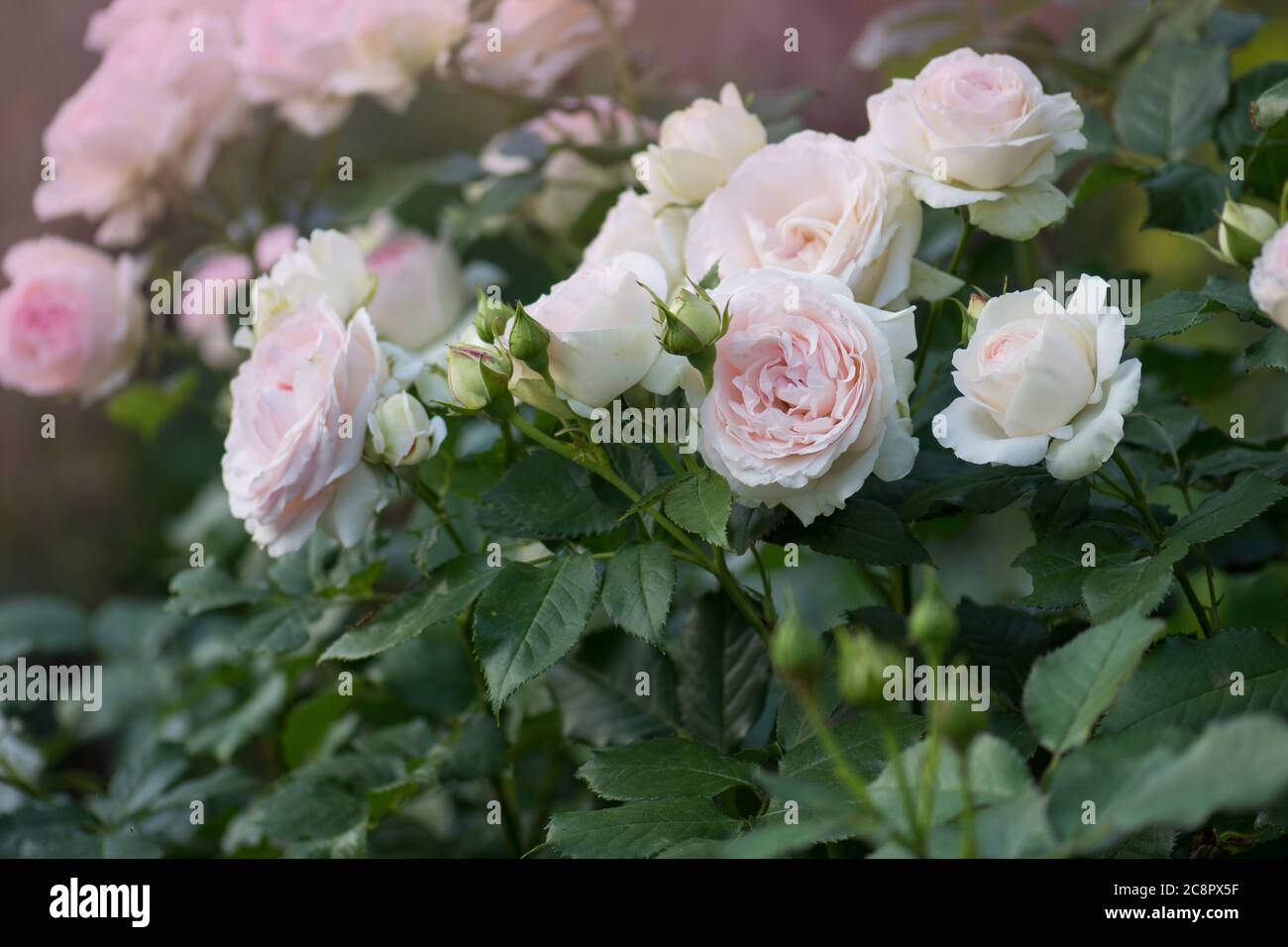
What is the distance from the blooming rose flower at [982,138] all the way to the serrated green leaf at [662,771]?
275 mm

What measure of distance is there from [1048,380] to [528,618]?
0.24m

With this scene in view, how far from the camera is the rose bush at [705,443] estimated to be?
1.59 ft

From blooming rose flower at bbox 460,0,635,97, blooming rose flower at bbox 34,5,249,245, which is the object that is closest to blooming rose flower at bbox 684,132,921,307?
blooming rose flower at bbox 460,0,635,97

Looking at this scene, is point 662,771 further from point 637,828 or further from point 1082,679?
point 1082,679

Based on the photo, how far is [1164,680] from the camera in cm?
49

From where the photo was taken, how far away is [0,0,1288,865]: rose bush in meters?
0.49

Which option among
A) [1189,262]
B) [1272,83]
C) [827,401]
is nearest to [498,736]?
[827,401]

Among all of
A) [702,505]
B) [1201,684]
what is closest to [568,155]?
[702,505]

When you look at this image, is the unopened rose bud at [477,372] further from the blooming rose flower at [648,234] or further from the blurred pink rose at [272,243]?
the blurred pink rose at [272,243]

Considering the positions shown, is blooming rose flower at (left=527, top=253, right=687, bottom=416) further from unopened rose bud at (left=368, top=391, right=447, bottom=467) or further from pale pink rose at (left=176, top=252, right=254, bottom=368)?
pale pink rose at (left=176, top=252, right=254, bottom=368)

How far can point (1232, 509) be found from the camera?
20.2 inches

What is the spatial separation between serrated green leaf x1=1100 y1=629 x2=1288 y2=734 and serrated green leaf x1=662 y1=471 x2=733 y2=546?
17 centimetres

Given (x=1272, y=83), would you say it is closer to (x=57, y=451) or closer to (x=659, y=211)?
(x=659, y=211)

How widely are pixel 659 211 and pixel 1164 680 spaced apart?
33 centimetres
